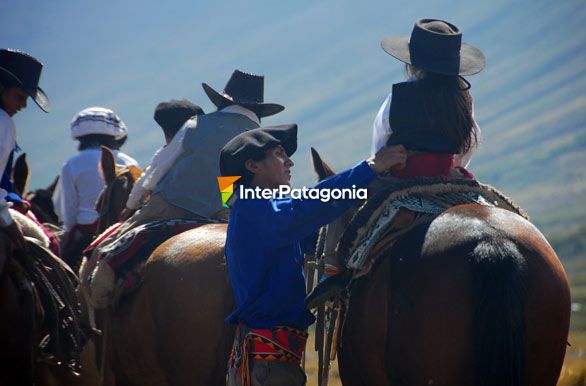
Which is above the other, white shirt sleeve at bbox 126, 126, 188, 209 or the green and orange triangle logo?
the green and orange triangle logo

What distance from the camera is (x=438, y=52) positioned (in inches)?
200

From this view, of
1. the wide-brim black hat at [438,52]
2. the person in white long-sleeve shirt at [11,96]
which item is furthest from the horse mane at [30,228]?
the wide-brim black hat at [438,52]

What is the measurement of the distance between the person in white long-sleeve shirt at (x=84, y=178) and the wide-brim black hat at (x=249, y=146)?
3.79 metres

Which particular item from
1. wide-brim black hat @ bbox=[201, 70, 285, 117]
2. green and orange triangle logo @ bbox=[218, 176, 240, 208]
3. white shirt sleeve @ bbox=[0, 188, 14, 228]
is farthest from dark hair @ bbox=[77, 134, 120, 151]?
green and orange triangle logo @ bbox=[218, 176, 240, 208]

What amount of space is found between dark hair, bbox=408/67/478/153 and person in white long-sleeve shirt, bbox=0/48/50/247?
8.36 feet

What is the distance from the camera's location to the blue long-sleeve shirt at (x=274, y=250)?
4734mm

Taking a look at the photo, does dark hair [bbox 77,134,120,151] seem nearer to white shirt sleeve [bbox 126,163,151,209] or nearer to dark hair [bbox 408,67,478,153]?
white shirt sleeve [bbox 126,163,151,209]

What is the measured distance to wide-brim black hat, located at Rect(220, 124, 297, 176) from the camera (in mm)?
5039

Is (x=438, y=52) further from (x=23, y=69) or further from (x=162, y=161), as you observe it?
(x=23, y=69)

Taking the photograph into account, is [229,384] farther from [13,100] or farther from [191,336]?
[13,100]

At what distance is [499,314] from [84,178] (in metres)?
5.69

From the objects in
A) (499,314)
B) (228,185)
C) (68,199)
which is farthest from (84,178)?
(499,314)

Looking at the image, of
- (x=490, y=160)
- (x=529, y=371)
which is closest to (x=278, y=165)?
(x=529, y=371)

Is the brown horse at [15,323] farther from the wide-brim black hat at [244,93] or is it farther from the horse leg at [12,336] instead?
the wide-brim black hat at [244,93]
